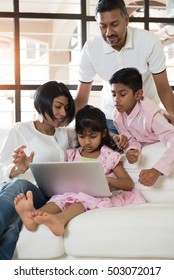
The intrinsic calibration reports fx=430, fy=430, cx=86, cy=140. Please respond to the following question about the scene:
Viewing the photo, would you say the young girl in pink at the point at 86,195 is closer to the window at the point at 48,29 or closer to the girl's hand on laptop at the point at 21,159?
the girl's hand on laptop at the point at 21,159

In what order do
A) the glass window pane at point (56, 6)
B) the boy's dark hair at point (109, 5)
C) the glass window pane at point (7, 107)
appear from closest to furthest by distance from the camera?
the boy's dark hair at point (109, 5)
the glass window pane at point (7, 107)
the glass window pane at point (56, 6)

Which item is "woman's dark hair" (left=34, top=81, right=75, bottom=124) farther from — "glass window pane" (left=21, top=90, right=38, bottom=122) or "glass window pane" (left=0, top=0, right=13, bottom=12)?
"glass window pane" (left=0, top=0, right=13, bottom=12)

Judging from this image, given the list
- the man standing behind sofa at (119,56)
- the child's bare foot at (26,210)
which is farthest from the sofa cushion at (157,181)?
the child's bare foot at (26,210)

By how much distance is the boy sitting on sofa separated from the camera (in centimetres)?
164

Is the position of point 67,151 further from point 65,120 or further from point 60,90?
point 60,90

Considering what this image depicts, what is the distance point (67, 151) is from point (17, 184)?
36cm

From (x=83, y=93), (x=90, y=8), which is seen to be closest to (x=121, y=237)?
(x=83, y=93)

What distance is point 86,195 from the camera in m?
1.52

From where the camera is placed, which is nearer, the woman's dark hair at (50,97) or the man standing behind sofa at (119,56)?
the woman's dark hair at (50,97)

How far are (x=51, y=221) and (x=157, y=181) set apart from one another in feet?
1.81

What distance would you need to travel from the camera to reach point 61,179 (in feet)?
4.94

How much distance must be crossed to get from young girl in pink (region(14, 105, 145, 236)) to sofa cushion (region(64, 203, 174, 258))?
6cm

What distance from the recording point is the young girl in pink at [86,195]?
4.41 ft

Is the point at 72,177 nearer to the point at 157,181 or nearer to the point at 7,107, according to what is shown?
the point at 157,181
